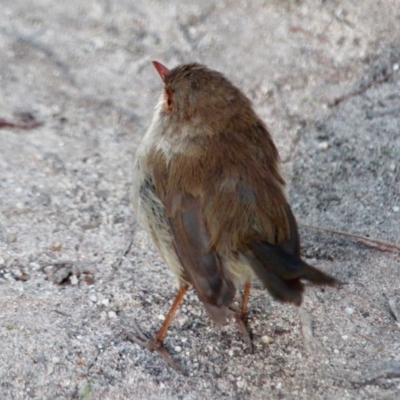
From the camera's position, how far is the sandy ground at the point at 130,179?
16.1 feet

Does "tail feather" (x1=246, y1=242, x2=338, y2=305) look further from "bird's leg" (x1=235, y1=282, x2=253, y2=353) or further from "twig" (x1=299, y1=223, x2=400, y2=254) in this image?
"twig" (x1=299, y1=223, x2=400, y2=254)

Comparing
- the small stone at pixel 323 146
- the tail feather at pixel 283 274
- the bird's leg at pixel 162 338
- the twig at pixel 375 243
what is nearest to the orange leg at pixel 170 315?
the bird's leg at pixel 162 338

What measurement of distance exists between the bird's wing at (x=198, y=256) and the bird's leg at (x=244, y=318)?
1.99 feet

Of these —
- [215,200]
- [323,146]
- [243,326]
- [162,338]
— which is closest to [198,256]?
[215,200]

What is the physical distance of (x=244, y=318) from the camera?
17.7ft

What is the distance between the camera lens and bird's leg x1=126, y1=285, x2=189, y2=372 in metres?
5.03

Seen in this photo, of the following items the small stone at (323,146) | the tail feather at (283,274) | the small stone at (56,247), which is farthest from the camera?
the small stone at (323,146)

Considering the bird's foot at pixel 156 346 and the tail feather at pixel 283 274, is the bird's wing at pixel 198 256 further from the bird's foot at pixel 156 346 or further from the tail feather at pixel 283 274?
the bird's foot at pixel 156 346

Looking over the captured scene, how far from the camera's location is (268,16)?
27.1 ft

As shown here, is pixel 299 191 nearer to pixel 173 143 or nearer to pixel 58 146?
pixel 173 143

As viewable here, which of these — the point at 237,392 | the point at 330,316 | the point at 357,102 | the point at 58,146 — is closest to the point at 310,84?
the point at 357,102

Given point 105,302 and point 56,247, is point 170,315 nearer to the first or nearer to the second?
point 105,302

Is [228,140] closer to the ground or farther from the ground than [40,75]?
farther from the ground

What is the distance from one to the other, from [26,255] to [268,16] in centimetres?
379
